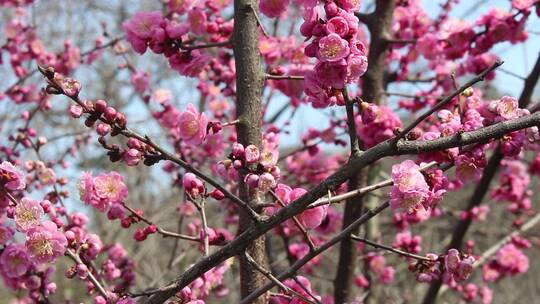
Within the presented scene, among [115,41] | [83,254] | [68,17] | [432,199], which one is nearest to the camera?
[432,199]

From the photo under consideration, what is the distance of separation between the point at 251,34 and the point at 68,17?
10.7 m

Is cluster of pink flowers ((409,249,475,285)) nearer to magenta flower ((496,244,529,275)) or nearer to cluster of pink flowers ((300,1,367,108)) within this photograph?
cluster of pink flowers ((300,1,367,108))

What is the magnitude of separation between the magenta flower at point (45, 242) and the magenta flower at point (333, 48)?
3.25 feet

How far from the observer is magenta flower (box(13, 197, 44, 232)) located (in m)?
1.86

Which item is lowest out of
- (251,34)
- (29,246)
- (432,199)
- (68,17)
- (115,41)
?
(29,246)

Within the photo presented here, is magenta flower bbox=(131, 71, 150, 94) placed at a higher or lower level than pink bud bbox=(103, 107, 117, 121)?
higher

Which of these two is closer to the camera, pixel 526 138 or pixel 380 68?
pixel 526 138

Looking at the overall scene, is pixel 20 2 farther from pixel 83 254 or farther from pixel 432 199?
pixel 432 199

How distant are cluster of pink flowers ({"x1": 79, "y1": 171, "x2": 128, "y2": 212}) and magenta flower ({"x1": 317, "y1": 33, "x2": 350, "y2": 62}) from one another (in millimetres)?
942

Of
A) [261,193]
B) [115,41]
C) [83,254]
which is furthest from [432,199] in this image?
[115,41]

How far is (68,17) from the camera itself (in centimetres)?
1184

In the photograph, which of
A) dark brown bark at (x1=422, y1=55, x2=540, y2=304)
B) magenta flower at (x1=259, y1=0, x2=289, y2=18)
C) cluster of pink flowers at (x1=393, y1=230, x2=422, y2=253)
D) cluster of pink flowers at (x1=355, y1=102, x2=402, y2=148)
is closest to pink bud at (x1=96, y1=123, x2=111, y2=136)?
magenta flower at (x1=259, y1=0, x2=289, y2=18)

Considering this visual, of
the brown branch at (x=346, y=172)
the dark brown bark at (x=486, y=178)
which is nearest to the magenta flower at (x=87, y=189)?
the brown branch at (x=346, y=172)

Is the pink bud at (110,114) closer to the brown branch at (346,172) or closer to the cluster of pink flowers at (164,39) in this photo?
the brown branch at (346,172)
